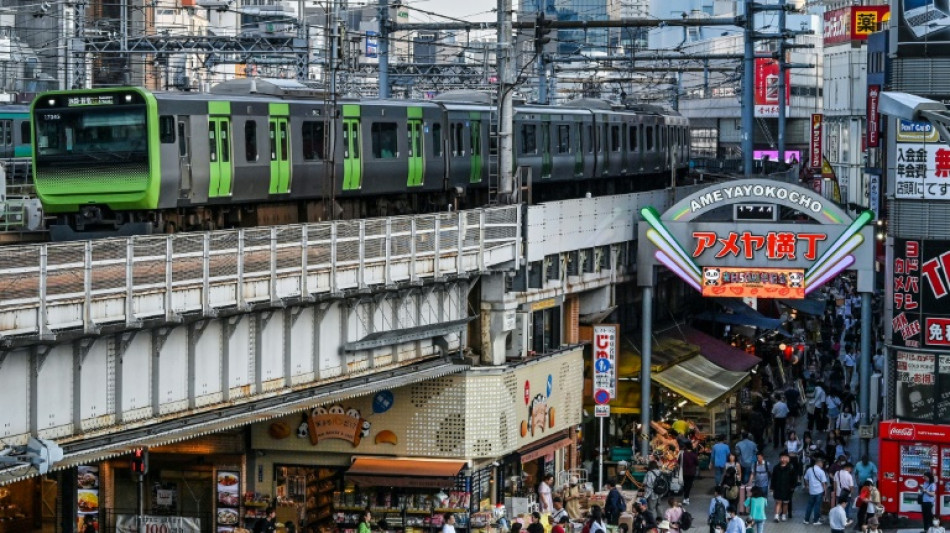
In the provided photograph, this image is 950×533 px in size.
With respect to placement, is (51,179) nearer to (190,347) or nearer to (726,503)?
(190,347)

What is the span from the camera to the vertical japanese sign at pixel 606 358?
35094 mm

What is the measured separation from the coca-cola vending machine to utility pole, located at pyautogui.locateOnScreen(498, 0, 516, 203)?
25.5ft

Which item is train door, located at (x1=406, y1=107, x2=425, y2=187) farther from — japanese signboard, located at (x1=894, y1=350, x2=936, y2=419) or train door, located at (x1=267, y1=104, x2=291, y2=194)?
japanese signboard, located at (x1=894, y1=350, x2=936, y2=419)

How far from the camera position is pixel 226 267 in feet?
75.2

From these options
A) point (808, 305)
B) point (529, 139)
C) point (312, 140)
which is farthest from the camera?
point (808, 305)

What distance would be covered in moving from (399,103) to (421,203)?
120 inches

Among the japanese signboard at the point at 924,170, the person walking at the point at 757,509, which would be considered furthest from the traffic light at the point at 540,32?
the person walking at the point at 757,509

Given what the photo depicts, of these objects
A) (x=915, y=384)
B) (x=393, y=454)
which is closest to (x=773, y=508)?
(x=915, y=384)

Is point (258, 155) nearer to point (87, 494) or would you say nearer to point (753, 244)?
point (87, 494)

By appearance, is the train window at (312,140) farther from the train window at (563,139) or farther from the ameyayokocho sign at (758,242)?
the train window at (563,139)

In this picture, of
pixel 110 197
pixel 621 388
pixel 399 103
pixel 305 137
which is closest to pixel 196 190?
pixel 110 197

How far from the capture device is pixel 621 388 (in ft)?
127

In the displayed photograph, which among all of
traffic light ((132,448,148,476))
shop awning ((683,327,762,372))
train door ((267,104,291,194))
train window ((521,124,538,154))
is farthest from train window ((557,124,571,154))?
traffic light ((132,448,148,476))

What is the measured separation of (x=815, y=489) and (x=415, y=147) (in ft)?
35.5
